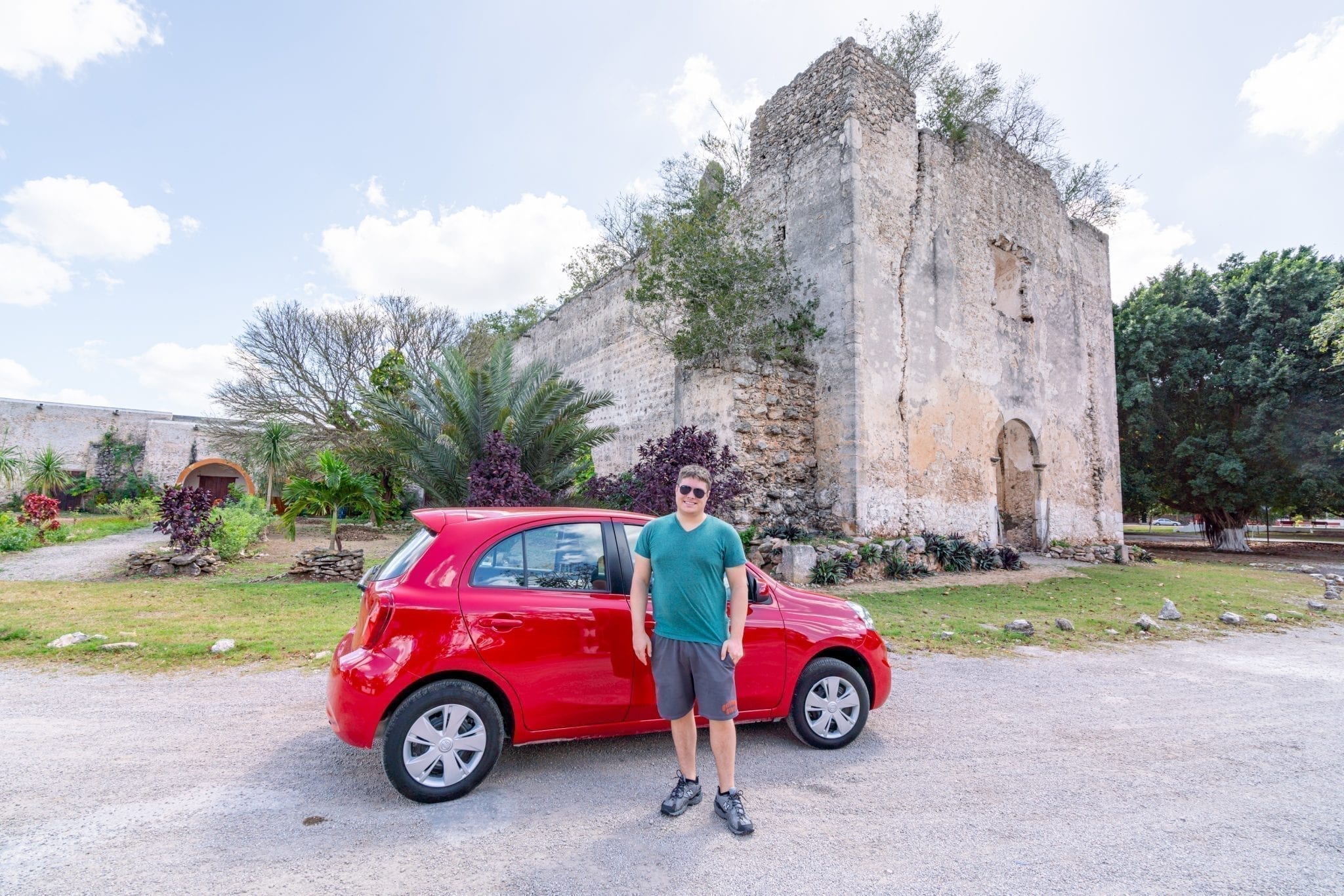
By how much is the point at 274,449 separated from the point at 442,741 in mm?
23345

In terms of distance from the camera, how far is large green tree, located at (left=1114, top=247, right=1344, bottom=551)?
1939 centimetres

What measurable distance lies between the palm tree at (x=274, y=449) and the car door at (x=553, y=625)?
22.9 meters

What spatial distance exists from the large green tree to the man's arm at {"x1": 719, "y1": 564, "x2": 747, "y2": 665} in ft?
76.7

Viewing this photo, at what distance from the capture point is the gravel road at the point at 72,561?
10.3 metres

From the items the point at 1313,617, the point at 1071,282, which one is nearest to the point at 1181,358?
the point at 1071,282

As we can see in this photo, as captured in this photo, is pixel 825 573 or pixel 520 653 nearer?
pixel 520 653

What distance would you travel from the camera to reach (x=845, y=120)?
1245 cm

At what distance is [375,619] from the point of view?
305cm

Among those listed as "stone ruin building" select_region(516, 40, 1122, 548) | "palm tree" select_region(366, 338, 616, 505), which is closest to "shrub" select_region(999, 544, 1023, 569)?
"stone ruin building" select_region(516, 40, 1122, 548)

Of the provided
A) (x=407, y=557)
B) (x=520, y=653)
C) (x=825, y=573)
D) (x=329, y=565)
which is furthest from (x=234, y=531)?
(x=520, y=653)

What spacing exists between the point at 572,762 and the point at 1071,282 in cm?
1888

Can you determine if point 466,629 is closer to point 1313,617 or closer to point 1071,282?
point 1313,617

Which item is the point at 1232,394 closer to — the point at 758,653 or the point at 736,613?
the point at 758,653

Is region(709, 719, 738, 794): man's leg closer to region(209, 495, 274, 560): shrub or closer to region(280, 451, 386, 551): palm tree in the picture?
region(280, 451, 386, 551): palm tree
